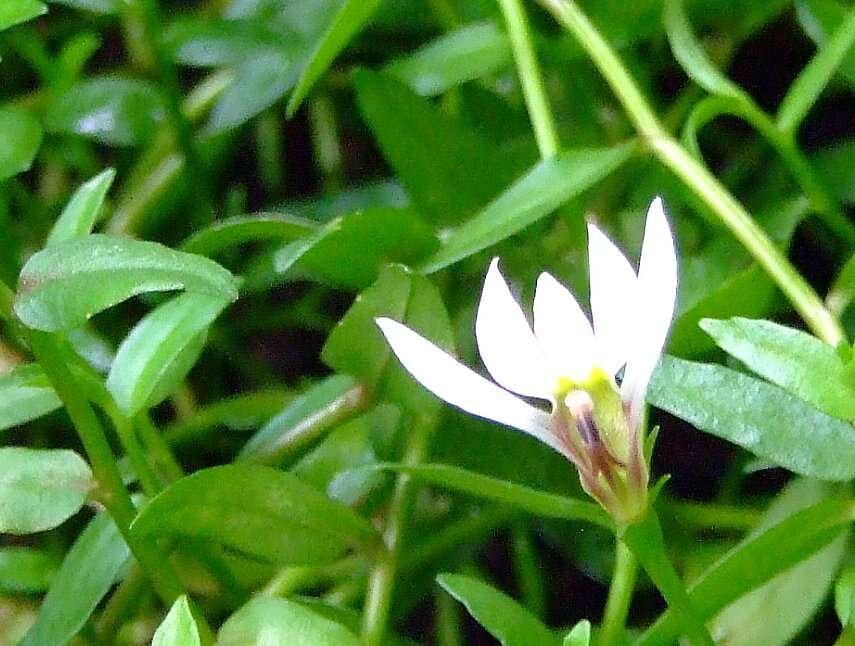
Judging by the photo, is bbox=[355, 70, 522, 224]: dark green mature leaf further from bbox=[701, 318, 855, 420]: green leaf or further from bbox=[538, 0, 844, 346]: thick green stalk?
bbox=[701, 318, 855, 420]: green leaf

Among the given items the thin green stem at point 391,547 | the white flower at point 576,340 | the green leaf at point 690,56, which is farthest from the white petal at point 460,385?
the green leaf at point 690,56

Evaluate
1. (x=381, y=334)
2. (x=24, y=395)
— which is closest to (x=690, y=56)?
(x=381, y=334)

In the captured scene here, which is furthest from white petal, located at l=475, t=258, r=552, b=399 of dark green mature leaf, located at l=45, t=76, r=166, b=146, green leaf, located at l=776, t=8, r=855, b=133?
dark green mature leaf, located at l=45, t=76, r=166, b=146

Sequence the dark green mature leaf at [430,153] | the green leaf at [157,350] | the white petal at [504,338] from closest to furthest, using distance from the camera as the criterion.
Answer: the white petal at [504,338] < the green leaf at [157,350] < the dark green mature leaf at [430,153]

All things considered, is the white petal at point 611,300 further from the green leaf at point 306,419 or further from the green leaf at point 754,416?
the green leaf at point 306,419

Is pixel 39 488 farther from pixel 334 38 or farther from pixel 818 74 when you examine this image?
pixel 818 74

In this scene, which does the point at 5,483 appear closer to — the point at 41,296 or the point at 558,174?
the point at 41,296
